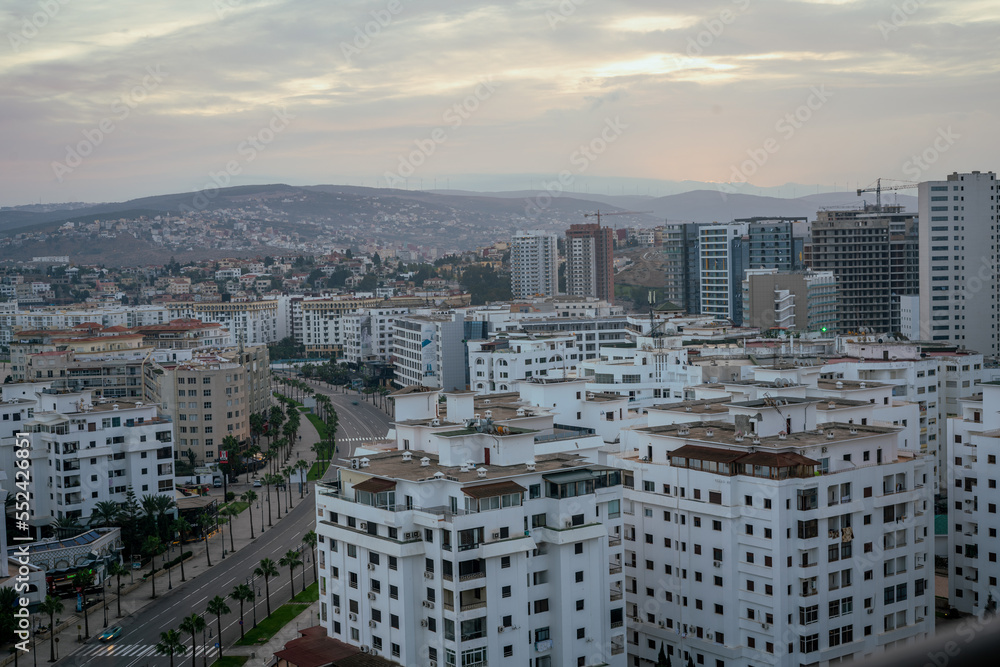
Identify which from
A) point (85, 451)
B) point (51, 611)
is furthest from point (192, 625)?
point (85, 451)

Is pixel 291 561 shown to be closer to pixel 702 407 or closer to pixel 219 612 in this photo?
pixel 219 612

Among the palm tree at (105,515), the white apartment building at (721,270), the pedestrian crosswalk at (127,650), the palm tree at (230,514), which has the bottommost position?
the pedestrian crosswalk at (127,650)

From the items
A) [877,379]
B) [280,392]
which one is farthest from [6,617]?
[280,392]

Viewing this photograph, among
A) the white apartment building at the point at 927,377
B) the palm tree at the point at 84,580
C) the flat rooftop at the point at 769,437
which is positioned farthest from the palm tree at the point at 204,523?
the white apartment building at the point at 927,377

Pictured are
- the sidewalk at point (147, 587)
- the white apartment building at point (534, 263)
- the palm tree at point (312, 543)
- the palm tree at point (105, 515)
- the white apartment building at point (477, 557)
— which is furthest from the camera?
the white apartment building at point (534, 263)

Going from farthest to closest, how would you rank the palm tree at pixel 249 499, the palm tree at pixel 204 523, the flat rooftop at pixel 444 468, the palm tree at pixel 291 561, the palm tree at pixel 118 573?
the palm tree at pixel 249 499 → the palm tree at pixel 204 523 → the palm tree at pixel 291 561 → the palm tree at pixel 118 573 → the flat rooftop at pixel 444 468

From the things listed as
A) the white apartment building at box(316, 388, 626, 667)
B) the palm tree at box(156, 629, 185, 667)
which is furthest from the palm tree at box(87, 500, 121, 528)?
the white apartment building at box(316, 388, 626, 667)

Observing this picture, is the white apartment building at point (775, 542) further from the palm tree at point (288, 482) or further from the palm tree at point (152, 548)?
the palm tree at point (288, 482)
